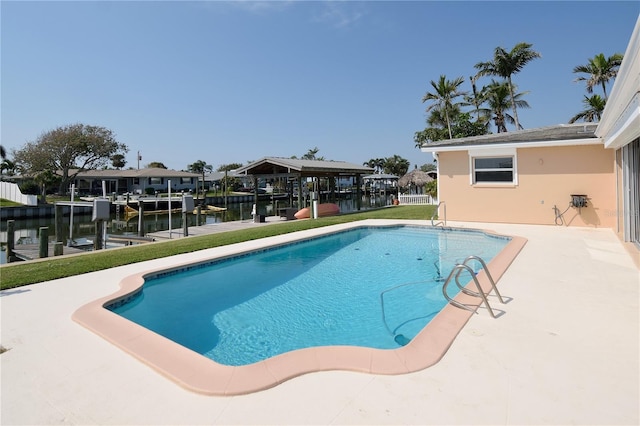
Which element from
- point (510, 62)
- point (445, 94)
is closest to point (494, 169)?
point (445, 94)

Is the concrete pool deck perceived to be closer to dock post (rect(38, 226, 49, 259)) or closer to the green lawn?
the green lawn

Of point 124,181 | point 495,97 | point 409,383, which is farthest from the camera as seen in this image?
point 124,181

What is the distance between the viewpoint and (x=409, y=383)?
2.92 meters

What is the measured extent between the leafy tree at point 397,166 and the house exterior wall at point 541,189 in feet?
199

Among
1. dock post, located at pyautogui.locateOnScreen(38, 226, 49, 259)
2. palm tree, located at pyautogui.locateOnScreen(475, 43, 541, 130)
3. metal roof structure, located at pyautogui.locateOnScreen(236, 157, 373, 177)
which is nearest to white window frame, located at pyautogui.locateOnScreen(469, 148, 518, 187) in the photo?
metal roof structure, located at pyautogui.locateOnScreen(236, 157, 373, 177)

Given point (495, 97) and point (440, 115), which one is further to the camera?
point (440, 115)

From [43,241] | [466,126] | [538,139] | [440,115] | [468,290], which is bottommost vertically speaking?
[468,290]

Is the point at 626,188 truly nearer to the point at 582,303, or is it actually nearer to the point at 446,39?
the point at 582,303

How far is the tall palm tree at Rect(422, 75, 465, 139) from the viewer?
3241cm

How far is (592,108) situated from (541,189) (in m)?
24.7

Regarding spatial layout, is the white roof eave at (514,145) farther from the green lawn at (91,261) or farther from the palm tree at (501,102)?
the palm tree at (501,102)

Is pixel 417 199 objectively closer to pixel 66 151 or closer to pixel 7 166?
pixel 66 151

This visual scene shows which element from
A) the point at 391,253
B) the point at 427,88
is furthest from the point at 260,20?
the point at 427,88

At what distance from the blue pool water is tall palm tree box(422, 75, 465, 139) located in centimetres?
2644
